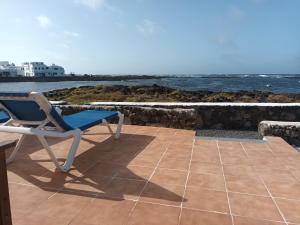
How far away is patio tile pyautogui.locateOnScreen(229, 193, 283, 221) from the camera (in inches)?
92.8

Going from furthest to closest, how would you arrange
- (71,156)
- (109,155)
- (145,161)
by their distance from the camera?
(109,155) → (145,161) → (71,156)

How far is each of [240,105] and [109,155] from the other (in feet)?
11.5

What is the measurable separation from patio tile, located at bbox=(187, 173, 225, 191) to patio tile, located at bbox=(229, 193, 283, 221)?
21cm

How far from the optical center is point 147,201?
2564mm

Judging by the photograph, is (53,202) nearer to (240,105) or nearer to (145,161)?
(145,161)

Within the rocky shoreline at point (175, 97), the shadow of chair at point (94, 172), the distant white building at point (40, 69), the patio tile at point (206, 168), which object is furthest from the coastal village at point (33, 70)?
the patio tile at point (206, 168)

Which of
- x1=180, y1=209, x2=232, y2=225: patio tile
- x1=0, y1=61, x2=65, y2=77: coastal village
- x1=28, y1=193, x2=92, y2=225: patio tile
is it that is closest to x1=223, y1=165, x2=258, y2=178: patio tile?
x1=180, y1=209, x2=232, y2=225: patio tile

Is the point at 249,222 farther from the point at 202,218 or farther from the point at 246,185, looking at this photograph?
the point at 246,185

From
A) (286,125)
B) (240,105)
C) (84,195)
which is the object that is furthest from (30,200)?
(240,105)

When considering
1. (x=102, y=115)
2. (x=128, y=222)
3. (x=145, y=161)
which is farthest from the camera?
(x=102, y=115)

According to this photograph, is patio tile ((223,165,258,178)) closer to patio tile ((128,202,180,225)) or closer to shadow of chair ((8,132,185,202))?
shadow of chair ((8,132,185,202))

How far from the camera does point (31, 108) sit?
125 inches

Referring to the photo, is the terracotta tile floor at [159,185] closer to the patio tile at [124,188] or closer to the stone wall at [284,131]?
the patio tile at [124,188]

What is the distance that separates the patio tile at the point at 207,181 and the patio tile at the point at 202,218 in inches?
20.7
